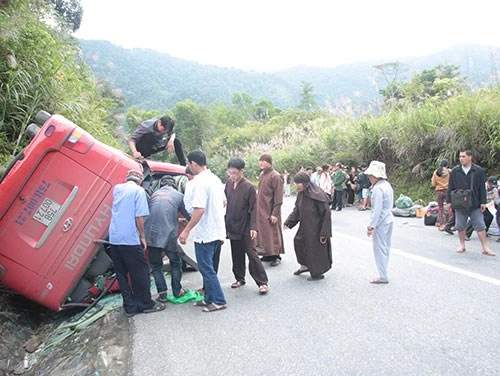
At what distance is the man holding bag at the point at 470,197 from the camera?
22.7ft

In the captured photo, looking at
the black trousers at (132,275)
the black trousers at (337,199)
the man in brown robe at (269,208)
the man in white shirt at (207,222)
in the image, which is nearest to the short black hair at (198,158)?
the man in white shirt at (207,222)

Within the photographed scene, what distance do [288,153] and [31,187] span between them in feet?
70.0

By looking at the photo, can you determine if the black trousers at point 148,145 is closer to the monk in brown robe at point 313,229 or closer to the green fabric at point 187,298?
the monk in brown robe at point 313,229

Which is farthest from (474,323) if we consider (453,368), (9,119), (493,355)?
(9,119)

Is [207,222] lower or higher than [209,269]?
higher

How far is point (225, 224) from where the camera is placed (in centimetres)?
546

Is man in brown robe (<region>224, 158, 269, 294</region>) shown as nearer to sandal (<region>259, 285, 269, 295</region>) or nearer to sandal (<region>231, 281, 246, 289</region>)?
sandal (<region>259, 285, 269, 295</region>)

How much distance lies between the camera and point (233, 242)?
561 centimetres

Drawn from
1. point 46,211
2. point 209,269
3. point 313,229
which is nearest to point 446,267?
point 313,229

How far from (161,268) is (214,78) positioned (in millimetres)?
142756

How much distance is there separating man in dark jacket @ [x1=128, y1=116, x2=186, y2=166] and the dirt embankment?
100 inches

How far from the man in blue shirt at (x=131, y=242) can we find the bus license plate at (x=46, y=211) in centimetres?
65

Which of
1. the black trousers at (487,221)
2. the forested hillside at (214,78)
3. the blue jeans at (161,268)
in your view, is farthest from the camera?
the forested hillside at (214,78)

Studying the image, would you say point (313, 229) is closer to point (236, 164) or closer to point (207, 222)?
point (236, 164)
